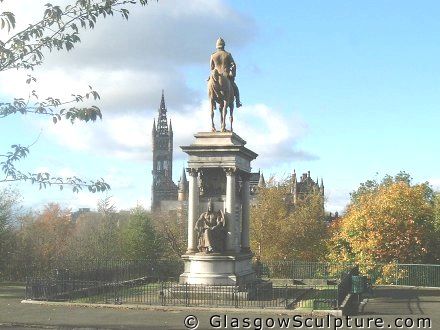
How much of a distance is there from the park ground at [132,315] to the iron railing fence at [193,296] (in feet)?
3.66

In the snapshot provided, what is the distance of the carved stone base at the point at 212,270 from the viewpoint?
26469mm

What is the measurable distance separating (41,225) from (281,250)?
28.5 m

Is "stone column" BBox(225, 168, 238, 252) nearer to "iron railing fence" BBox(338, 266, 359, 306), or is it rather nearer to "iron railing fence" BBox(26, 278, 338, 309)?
"iron railing fence" BBox(26, 278, 338, 309)

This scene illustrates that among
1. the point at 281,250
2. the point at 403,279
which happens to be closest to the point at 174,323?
the point at 403,279

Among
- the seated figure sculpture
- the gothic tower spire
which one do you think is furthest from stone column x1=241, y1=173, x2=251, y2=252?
the gothic tower spire

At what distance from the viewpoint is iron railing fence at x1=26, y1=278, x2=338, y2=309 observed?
24.5 meters

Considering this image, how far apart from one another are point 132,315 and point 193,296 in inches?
149

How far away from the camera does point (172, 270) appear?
45438 millimetres

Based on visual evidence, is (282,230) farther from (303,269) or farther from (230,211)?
(230,211)

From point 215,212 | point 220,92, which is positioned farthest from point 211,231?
point 220,92

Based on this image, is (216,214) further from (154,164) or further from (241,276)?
(154,164)

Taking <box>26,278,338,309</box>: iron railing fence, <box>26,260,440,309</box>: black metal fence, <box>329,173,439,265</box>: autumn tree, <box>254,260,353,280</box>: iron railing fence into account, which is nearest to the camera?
<box>26,278,338,309</box>: iron railing fence

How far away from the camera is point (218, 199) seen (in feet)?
91.9

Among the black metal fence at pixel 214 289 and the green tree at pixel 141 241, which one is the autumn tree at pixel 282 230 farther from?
the green tree at pixel 141 241
